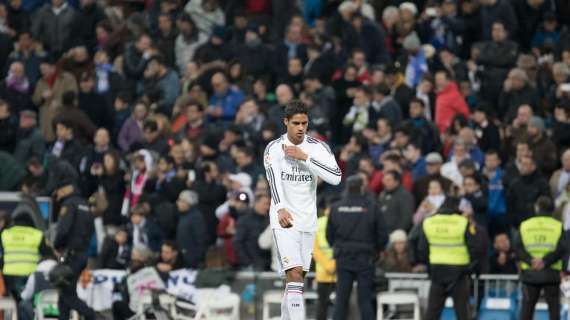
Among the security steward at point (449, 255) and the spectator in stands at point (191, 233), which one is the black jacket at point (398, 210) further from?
the spectator in stands at point (191, 233)

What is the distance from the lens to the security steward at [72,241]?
763 inches

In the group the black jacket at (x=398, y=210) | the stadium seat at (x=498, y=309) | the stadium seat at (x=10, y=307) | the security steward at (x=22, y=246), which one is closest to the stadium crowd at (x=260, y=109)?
the black jacket at (x=398, y=210)

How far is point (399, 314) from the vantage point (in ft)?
65.4

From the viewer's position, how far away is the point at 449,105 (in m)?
23.6

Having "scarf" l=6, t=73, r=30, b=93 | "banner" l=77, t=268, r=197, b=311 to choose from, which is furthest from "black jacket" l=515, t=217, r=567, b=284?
"scarf" l=6, t=73, r=30, b=93

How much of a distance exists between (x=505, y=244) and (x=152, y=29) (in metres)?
9.61

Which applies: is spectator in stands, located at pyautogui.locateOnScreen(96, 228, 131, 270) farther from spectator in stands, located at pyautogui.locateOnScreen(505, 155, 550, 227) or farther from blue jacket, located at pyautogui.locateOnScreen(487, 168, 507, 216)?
spectator in stands, located at pyautogui.locateOnScreen(505, 155, 550, 227)

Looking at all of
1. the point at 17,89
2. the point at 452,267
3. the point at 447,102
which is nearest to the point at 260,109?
the point at 447,102

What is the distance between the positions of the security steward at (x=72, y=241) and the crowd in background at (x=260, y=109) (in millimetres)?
857

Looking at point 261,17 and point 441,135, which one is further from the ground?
point 261,17

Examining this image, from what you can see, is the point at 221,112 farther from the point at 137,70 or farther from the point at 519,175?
the point at 519,175

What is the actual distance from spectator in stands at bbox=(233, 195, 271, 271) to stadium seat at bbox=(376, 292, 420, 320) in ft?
7.04

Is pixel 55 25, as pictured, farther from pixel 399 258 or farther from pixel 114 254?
pixel 399 258

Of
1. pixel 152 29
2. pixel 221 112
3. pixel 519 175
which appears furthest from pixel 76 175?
pixel 519 175
